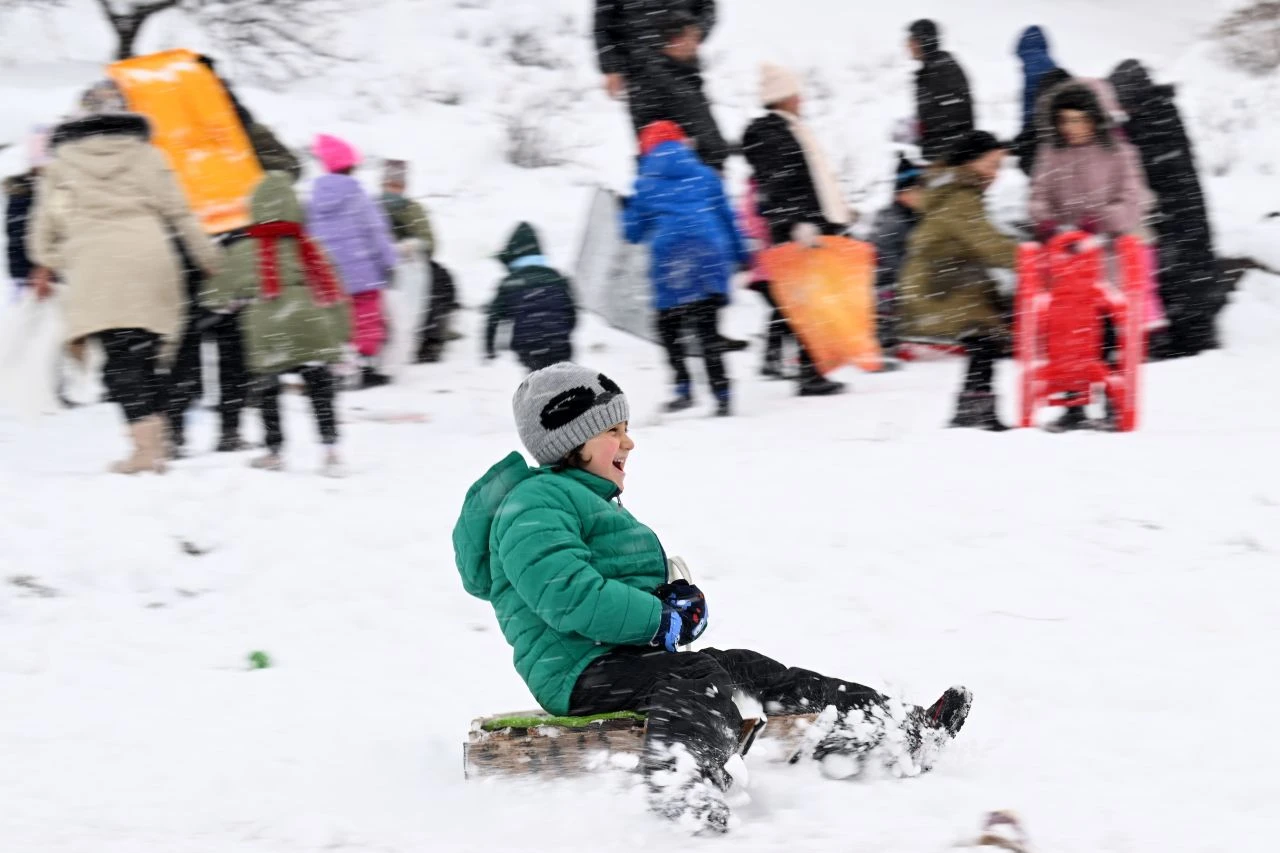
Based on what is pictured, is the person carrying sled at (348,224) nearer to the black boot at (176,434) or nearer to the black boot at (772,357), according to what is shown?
the black boot at (176,434)

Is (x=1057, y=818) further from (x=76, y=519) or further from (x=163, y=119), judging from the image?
(x=163, y=119)

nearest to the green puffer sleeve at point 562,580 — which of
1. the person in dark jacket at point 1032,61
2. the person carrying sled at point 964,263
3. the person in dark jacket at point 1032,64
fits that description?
the person carrying sled at point 964,263

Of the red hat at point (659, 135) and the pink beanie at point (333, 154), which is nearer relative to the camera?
the red hat at point (659, 135)

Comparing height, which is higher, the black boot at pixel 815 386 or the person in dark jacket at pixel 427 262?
the person in dark jacket at pixel 427 262

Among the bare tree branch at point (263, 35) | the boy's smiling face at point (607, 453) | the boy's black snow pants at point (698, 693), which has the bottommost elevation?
the boy's black snow pants at point (698, 693)

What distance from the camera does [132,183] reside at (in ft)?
21.4

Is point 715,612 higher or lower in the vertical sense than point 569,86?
lower

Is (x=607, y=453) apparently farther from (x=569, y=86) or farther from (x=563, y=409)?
(x=569, y=86)

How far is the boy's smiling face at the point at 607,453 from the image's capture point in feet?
11.3

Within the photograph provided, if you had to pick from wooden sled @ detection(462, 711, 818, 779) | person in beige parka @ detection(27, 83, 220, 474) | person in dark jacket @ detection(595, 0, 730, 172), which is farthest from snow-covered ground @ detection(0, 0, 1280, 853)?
person in dark jacket @ detection(595, 0, 730, 172)

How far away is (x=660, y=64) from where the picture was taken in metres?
8.41

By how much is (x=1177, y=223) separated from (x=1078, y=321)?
2.01 meters

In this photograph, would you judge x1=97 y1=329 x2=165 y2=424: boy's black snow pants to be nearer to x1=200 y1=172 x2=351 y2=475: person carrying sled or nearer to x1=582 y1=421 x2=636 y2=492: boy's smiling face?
x1=200 y1=172 x2=351 y2=475: person carrying sled

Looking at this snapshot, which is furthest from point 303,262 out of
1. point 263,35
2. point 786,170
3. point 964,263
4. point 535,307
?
point 263,35
